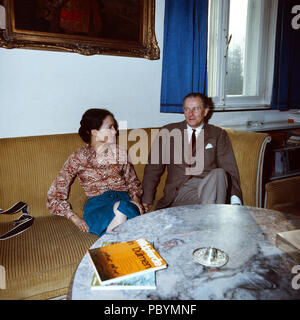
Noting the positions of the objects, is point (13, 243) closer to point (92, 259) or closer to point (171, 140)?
point (92, 259)

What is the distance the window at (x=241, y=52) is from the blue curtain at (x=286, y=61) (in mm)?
133

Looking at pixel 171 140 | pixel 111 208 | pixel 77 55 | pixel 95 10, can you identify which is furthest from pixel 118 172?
pixel 95 10

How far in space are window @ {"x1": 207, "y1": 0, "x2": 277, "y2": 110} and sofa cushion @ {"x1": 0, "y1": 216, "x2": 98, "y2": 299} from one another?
7.41 ft

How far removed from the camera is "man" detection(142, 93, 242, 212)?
2.27 m

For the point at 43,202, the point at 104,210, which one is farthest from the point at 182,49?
the point at 43,202

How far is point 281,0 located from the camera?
127 inches

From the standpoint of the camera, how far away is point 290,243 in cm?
112

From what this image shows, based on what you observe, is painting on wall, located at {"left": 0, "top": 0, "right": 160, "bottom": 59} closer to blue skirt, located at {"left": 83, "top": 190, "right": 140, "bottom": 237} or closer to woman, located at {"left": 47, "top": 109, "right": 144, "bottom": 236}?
woman, located at {"left": 47, "top": 109, "right": 144, "bottom": 236}

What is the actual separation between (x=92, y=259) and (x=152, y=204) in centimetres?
136

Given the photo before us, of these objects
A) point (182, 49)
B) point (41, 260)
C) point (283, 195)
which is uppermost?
point (182, 49)

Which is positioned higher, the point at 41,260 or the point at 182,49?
the point at 182,49

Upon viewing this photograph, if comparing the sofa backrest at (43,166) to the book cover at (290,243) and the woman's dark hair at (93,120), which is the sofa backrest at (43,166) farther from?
the book cover at (290,243)

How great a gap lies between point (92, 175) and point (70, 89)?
792mm

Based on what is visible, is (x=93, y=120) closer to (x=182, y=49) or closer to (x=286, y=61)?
(x=182, y=49)
